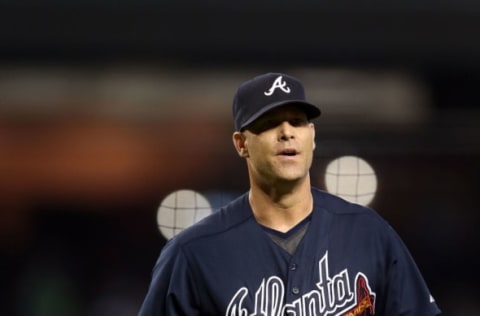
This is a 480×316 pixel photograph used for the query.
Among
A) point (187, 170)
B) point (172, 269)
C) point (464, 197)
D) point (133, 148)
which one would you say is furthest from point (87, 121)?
point (172, 269)

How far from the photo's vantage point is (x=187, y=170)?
3498 millimetres

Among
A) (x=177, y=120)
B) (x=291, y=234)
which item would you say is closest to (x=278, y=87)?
(x=291, y=234)

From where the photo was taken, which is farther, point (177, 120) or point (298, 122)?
point (177, 120)

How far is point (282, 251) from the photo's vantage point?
1.64 meters

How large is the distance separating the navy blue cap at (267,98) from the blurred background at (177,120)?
1.78m

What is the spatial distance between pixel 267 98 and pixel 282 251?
0.30 metres

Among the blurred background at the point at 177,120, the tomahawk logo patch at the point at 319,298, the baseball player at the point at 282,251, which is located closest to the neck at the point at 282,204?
the baseball player at the point at 282,251

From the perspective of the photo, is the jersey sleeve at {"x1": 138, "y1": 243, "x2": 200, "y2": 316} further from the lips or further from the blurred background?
the blurred background

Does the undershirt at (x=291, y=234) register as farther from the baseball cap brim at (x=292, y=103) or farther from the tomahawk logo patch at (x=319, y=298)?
the baseball cap brim at (x=292, y=103)

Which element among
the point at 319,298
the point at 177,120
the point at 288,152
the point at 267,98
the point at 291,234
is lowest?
the point at 319,298

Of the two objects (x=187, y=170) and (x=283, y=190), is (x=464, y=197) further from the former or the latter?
(x=283, y=190)

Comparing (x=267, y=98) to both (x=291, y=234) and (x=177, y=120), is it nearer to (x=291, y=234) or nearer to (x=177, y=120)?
(x=291, y=234)

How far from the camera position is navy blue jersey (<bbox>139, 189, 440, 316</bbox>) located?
5.25 ft

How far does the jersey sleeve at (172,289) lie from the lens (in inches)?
63.9
